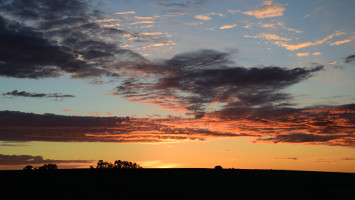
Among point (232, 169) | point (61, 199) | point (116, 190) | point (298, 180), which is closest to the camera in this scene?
point (61, 199)

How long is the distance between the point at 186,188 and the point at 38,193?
820 inches

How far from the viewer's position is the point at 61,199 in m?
42.5

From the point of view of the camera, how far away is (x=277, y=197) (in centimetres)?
4619

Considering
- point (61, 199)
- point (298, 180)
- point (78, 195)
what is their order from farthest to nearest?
point (298, 180)
point (78, 195)
point (61, 199)

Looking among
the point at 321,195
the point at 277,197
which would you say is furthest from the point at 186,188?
the point at 321,195

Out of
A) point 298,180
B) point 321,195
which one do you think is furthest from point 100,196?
point 298,180

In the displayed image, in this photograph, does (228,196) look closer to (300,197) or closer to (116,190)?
(300,197)

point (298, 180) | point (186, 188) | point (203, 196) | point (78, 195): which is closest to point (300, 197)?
point (203, 196)

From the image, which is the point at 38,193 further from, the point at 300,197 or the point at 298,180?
the point at 298,180

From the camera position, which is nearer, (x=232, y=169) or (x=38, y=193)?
(x=38, y=193)

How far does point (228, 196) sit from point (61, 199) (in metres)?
20.9

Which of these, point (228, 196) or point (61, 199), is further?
point (228, 196)

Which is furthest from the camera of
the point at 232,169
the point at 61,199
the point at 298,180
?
the point at 232,169

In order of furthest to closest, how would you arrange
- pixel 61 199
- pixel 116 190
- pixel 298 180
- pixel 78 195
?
pixel 298 180 < pixel 116 190 < pixel 78 195 < pixel 61 199
